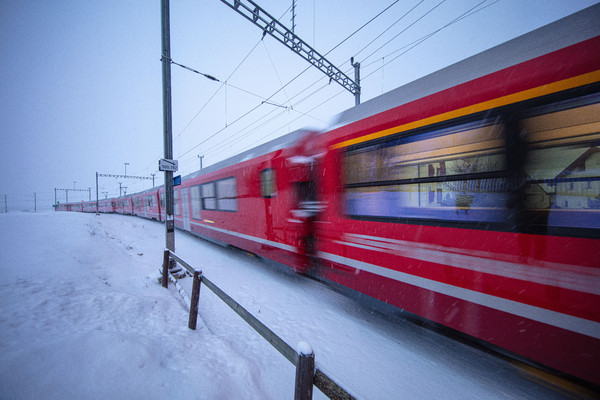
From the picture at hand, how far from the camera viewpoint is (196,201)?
783 cm

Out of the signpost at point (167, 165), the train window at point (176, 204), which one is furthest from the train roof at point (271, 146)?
the train window at point (176, 204)

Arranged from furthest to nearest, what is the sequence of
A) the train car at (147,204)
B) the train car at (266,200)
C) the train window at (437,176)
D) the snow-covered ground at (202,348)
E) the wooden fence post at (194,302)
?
the train car at (147,204), the train car at (266,200), the wooden fence post at (194,302), the train window at (437,176), the snow-covered ground at (202,348)

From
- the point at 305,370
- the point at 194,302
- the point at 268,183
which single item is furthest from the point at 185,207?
the point at 305,370

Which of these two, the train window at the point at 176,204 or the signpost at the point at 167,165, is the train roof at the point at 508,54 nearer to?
the signpost at the point at 167,165

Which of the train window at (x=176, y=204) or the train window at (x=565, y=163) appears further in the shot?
the train window at (x=176, y=204)

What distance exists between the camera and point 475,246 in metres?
1.89

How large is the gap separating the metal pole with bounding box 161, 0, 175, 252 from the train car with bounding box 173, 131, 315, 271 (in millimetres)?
1467

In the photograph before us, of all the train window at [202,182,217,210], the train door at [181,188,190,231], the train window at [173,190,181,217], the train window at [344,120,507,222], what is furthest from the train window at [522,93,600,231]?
the train window at [173,190,181,217]

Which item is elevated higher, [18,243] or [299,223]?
[299,223]

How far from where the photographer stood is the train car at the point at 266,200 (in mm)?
3748

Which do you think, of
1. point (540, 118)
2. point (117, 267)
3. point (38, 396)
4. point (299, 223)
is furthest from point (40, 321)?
point (540, 118)

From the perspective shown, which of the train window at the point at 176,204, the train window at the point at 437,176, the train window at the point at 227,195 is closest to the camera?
the train window at the point at 437,176

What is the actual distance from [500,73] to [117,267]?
7006 millimetres

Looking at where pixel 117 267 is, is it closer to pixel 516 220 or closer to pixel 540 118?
pixel 516 220
